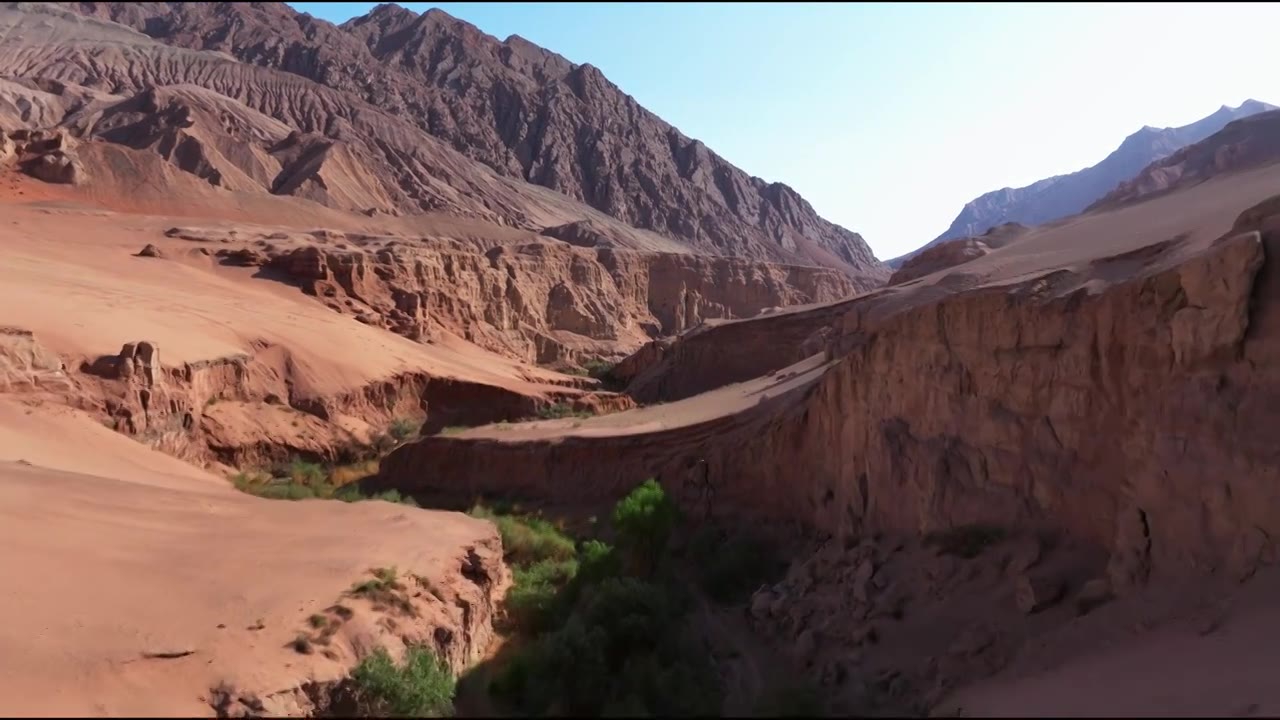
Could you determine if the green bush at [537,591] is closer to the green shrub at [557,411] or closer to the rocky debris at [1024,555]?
the rocky debris at [1024,555]

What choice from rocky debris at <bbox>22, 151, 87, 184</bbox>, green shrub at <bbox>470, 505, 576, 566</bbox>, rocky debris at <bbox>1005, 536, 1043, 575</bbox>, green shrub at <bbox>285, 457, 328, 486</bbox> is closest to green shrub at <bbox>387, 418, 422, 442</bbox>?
green shrub at <bbox>285, 457, 328, 486</bbox>

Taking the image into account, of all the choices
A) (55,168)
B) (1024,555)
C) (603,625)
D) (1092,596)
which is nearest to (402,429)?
(603,625)

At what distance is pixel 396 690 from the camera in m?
9.18

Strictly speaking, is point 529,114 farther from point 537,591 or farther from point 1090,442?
point 1090,442

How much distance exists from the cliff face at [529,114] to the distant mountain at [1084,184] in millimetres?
26420

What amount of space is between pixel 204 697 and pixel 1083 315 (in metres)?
9.60

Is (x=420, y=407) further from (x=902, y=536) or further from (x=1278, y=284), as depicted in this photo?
(x=1278, y=284)

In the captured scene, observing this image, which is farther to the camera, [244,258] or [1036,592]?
[244,258]

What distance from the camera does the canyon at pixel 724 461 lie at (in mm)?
8117

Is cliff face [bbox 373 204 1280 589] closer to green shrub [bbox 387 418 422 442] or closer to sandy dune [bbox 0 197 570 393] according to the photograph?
green shrub [bbox 387 418 422 442]

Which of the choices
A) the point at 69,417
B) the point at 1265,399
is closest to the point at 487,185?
the point at 69,417

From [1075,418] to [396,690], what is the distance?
7.62 metres

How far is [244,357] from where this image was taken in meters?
27.9

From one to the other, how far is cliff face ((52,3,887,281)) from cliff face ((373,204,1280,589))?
9867 centimetres
